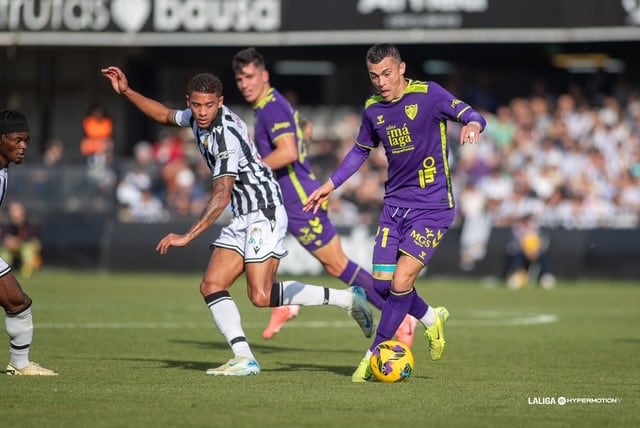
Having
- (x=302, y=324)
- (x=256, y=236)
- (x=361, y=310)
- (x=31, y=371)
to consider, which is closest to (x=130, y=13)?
(x=302, y=324)

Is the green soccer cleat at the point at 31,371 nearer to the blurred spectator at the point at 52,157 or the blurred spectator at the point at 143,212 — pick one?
the blurred spectator at the point at 143,212

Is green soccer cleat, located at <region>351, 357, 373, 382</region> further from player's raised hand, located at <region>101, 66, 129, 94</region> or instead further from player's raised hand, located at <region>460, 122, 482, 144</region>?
player's raised hand, located at <region>101, 66, 129, 94</region>

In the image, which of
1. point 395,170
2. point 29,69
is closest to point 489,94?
point 29,69

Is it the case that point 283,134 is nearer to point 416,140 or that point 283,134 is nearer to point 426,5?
point 416,140

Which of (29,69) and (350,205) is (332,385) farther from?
(29,69)

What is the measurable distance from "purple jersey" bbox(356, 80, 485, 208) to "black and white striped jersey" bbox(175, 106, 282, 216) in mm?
965

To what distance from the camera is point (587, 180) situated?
25.6 metres

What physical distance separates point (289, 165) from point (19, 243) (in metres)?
13.8

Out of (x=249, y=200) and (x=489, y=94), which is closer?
(x=249, y=200)

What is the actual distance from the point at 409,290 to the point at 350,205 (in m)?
16.1

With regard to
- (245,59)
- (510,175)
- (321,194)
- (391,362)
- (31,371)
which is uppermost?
(245,59)

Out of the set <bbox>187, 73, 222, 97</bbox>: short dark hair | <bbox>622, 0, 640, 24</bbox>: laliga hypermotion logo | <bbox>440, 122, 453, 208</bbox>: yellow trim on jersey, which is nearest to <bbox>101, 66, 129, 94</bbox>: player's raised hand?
<bbox>187, 73, 222, 97</bbox>: short dark hair

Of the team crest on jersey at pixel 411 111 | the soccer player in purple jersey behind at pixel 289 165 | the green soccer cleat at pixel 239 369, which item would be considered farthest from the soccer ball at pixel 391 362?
the soccer player in purple jersey behind at pixel 289 165

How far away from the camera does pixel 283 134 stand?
11.6 m
